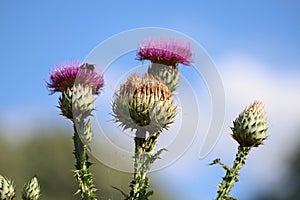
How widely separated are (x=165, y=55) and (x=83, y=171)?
111 centimetres

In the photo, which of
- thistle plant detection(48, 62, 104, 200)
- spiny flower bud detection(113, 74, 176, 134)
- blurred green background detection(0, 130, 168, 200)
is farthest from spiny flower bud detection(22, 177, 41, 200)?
blurred green background detection(0, 130, 168, 200)

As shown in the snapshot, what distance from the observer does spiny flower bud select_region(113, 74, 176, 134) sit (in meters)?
3.90

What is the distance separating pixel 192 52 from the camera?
4469 mm

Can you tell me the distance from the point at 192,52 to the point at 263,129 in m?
0.71

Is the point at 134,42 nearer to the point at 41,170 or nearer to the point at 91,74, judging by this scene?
the point at 91,74

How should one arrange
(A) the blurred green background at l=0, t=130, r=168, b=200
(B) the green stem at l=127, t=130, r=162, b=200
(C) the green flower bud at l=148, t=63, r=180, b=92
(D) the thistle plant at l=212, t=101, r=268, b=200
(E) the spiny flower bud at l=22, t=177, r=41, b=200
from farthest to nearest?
(A) the blurred green background at l=0, t=130, r=168, b=200, (E) the spiny flower bud at l=22, t=177, r=41, b=200, (C) the green flower bud at l=148, t=63, r=180, b=92, (D) the thistle plant at l=212, t=101, r=268, b=200, (B) the green stem at l=127, t=130, r=162, b=200

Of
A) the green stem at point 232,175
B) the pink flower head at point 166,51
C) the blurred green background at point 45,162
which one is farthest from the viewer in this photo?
the blurred green background at point 45,162

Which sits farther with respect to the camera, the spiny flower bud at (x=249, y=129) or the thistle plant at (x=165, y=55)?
the thistle plant at (x=165, y=55)

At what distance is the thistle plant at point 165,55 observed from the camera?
4.40 meters

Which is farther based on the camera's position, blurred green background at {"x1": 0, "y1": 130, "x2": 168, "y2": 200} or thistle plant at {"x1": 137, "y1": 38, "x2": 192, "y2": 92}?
blurred green background at {"x1": 0, "y1": 130, "x2": 168, "y2": 200}

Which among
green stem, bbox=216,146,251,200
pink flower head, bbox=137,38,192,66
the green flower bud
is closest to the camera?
green stem, bbox=216,146,251,200

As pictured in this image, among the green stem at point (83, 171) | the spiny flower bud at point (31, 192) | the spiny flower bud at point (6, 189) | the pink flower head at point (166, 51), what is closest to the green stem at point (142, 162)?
the green stem at point (83, 171)

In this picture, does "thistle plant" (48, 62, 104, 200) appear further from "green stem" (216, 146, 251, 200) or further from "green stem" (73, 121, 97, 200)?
"green stem" (216, 146, 251, 200)

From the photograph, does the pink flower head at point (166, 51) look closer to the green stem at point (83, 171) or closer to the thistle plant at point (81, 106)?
the thistle plant at point (81, 106)
